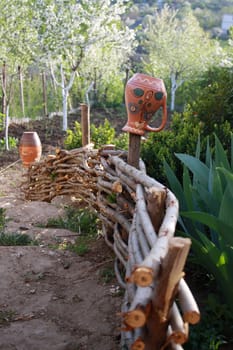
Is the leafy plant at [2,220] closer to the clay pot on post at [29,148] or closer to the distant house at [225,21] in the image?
the clay pot on post at [29,148]

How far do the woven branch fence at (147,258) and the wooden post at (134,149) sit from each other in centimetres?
6

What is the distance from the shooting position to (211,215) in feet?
6.53

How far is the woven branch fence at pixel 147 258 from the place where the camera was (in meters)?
1.42

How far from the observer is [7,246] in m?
3.65

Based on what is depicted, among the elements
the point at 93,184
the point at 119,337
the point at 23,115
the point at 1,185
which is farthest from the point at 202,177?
the point at 23,115

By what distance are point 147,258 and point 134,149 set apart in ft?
5.93

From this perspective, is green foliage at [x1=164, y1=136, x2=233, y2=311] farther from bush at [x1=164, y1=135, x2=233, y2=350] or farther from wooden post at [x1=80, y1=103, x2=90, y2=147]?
wooden post at [x1=80, y1=103, x2=90, y2=147]

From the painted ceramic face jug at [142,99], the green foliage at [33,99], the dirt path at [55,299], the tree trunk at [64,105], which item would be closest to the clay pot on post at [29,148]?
the tree trunk at [64,105]

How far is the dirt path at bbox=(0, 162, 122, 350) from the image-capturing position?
230 cm

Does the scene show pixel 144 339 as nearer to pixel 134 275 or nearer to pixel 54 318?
pixel 134 275

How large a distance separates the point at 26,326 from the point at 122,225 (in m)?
0.94

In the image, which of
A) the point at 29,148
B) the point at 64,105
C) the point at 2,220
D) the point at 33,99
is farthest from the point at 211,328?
the point at 33,99

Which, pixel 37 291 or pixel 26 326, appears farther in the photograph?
pixel 37 291

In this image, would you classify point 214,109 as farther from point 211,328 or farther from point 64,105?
point 64,105
